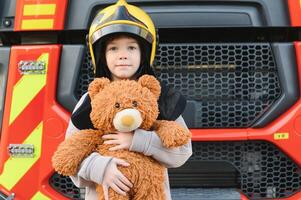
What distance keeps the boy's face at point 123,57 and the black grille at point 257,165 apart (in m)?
0.79

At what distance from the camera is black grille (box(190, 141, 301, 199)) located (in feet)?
8.97

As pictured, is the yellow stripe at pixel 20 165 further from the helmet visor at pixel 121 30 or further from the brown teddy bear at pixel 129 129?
the helmet visor at pixel 121 30

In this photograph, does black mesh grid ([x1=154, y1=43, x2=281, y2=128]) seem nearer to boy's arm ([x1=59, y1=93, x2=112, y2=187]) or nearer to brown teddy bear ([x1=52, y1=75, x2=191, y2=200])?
brown teddy bear ([x1=52, y1=75, x2=191, y2=200])

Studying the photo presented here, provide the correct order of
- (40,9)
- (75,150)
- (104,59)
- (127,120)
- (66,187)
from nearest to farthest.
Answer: (127,120) < (75,150) < (104,59) < (40,9) < (66,187)

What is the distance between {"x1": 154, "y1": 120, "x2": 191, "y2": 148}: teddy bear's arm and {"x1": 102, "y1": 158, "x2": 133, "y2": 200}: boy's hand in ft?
0.55

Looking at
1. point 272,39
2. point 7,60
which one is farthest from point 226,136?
point 7,60

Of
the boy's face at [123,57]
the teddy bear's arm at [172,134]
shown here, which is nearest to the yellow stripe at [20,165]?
the boy's face at [123,57]

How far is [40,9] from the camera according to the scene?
2.70m


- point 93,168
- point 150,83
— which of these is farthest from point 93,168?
point 150,83

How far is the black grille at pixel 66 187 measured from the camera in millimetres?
2785

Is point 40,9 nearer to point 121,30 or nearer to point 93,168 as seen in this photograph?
point 121,30

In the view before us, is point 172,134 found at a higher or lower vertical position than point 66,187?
higher

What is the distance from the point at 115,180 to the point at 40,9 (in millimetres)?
1140

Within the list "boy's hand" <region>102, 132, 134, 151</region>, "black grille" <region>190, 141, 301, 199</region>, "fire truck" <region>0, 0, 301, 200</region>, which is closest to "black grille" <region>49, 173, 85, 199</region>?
"fire truck" <region>0, 0, 301, 200</region>
